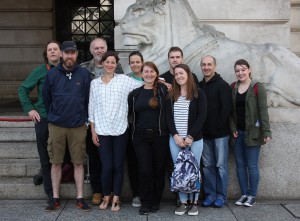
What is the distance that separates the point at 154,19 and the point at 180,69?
131cm

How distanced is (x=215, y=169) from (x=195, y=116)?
924mm

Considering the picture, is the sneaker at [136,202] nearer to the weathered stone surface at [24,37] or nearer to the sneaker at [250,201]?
the sneaker at [250,201]

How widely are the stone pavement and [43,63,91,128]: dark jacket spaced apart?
1140 millimetres

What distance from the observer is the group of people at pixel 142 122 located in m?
6.11

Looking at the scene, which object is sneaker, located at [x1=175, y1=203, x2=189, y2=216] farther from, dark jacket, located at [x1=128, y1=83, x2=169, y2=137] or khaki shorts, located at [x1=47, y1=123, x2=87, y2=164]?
khaki shorts, located at [x1=47, y1=123, x2=87, y2=164]

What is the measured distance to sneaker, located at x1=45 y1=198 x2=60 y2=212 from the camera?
6355mm

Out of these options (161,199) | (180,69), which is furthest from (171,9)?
(161,199)

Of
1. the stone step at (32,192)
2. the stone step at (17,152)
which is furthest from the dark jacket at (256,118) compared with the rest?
the stone step at (17,152)

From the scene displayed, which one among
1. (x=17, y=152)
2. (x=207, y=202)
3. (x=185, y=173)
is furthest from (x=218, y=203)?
(x=17, y=152)

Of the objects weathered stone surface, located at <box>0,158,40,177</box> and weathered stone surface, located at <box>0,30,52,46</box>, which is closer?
weathered stone surface, located at <box>0,158,40,177</box>

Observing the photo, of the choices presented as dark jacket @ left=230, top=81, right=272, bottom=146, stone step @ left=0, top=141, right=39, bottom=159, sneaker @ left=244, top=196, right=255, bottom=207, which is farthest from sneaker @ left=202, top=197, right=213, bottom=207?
stone step @ left=0, top=141, right=39, bottom=159

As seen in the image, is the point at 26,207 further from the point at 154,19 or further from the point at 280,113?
the point at 280,113

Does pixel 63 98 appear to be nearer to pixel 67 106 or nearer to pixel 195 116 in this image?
pixel 67 106

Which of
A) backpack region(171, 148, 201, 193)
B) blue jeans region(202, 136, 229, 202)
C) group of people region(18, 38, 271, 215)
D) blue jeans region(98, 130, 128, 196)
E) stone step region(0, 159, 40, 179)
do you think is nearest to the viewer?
backpack region(171, 148, 201, 193)
